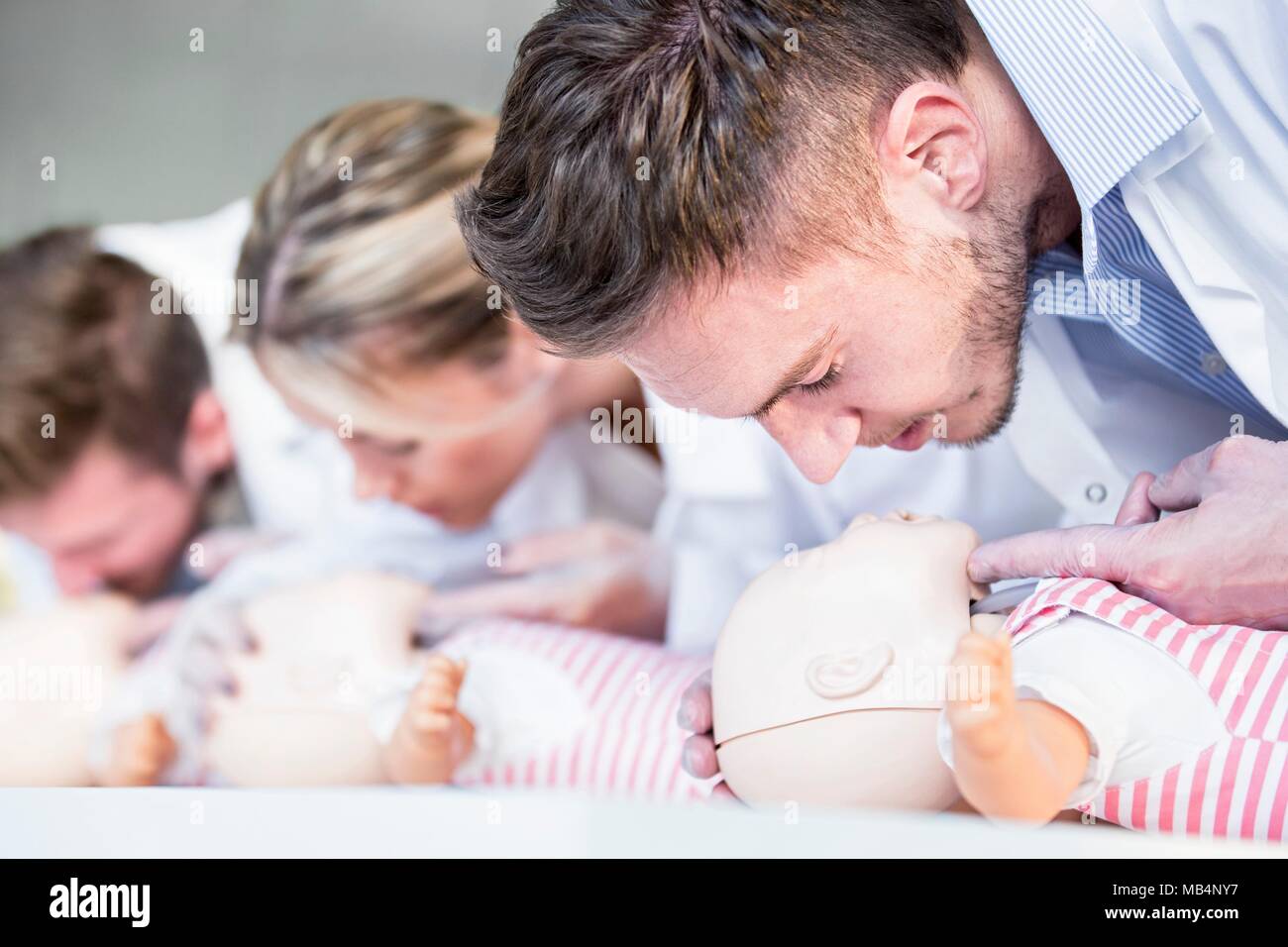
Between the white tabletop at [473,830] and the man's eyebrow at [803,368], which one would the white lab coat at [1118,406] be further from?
the white tabletop at [473,830]

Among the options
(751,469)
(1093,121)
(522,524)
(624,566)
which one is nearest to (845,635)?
(1093,121)

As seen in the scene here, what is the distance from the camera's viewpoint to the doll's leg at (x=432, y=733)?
968mm

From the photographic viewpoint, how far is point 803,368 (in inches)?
34.7

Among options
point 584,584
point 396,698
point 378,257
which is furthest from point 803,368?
point 378,257

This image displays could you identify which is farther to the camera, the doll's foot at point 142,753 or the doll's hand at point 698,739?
the doll's foot at point 142,753

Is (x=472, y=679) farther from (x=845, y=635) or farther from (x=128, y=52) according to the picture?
(x=128, y=52)

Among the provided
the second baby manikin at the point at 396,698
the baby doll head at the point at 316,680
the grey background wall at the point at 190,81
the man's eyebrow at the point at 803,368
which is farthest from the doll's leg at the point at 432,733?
the grey background wall at the point at 190,81

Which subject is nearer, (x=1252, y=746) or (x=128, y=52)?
(x=1252, y=746)

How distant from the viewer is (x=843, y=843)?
674mm

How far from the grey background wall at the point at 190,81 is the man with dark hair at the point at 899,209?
4.54 feet

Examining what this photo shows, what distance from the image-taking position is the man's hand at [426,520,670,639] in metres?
1.52

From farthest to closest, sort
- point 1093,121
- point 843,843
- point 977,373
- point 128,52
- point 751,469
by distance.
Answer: point 128,52 < point 751,469 < point 977,373 < point 1093,121 < point 843,843

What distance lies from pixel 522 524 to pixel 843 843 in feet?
3.47

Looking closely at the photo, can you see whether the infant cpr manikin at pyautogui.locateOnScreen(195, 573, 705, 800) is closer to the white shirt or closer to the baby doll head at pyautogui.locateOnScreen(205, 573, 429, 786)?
the baby doll head at pyautogui.locateOnScreen(205, 573, 429, 786)
